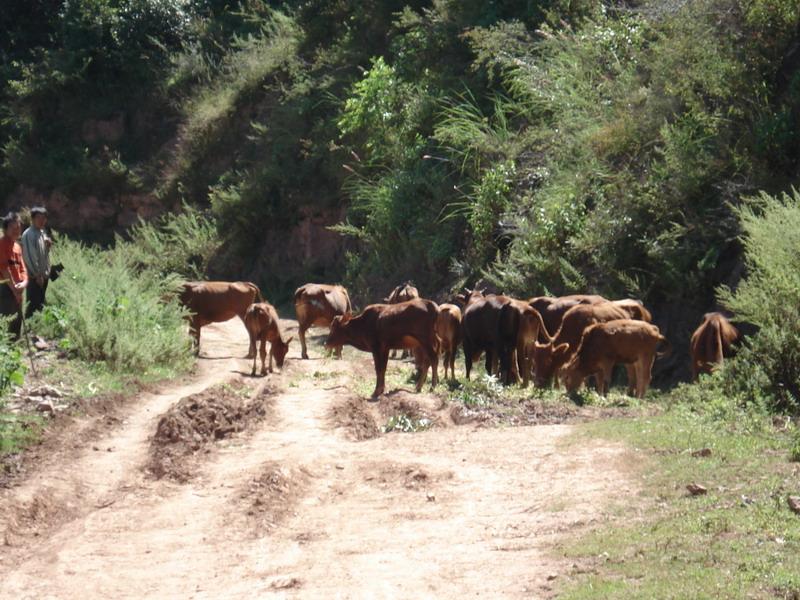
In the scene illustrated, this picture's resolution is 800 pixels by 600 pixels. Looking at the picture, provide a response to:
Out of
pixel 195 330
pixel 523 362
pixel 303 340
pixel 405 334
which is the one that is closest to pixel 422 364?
pixel 405 334

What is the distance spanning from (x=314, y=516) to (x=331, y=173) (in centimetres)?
2456

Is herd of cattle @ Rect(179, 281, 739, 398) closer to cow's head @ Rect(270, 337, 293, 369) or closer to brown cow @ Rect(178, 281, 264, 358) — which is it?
cow's head @ Rect(270, 337, 293, 369)

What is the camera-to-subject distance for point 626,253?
70.3ft

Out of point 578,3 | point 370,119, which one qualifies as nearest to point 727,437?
point 578,3

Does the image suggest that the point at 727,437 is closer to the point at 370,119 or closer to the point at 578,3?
the point at 578,3

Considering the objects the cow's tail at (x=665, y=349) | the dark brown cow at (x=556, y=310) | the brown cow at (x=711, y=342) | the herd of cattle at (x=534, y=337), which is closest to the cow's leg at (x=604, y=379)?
the herd of cattle at (x=534, y=337)

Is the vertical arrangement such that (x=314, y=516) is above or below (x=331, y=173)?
below

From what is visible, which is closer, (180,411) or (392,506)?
(392,506)

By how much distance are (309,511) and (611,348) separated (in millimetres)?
6265

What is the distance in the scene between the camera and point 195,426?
14.9 meters

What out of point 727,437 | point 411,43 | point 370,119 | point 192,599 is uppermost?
point 411,43

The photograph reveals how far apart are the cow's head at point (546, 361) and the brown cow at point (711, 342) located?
1704 mm

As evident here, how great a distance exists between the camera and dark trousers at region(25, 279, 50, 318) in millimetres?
19578

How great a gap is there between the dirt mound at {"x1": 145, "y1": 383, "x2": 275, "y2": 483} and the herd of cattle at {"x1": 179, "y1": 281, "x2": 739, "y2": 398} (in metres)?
2.06
